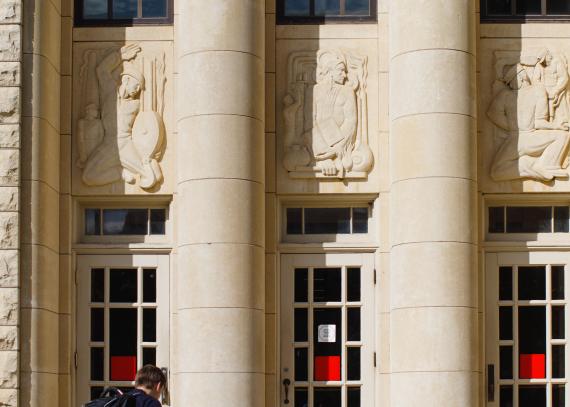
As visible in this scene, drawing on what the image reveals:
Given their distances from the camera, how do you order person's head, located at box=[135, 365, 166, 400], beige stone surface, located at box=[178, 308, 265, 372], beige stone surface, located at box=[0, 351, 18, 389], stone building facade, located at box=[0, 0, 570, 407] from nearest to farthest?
person's head, located at box=[135, 365, 166, 400] < beige stone surface, located at box=[0, 351, 18, 389] < beige stone surface, located at box=[178, 308, 265, 372] < stone building facade, located at box=[0, 0, 570, 407]

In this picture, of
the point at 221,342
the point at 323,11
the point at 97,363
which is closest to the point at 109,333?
the point at 97,363

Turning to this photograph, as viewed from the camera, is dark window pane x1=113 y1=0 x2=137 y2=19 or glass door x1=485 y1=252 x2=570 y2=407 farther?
dark window pane x1=113 y1=0 x2=137 y2=19

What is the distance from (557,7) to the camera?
511 inches

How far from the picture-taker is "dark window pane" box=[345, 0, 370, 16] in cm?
1295

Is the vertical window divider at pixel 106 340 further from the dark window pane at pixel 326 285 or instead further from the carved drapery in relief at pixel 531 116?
the carved drapery in relief at pixel 531 116

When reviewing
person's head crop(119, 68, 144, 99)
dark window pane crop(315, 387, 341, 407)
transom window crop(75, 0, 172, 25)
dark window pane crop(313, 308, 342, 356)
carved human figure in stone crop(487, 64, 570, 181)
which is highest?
transom window crop(75, 0, 172, 25)

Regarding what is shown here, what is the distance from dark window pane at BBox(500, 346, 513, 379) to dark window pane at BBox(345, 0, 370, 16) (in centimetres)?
382

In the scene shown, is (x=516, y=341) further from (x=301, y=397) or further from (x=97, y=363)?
(x=97, y=363)

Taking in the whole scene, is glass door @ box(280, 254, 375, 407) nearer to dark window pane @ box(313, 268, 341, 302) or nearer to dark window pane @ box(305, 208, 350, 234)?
dark window pane @ box(313, 268, 341, 302)

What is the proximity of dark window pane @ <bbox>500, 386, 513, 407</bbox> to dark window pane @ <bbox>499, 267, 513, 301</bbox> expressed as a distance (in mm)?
930

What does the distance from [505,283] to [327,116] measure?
2551mm

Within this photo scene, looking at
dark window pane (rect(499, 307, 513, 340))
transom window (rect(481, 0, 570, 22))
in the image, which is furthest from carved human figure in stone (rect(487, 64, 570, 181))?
dark window pane (rect(499, 307, 513, 340))

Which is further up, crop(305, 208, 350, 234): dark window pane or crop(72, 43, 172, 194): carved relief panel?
crop(72, 43, 172, 194): carved relief panel

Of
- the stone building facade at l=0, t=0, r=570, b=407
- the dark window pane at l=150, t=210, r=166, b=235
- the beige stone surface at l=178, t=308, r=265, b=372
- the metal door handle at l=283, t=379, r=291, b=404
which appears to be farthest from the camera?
the dark window pane at l=150, t=210, r=166, b=235
